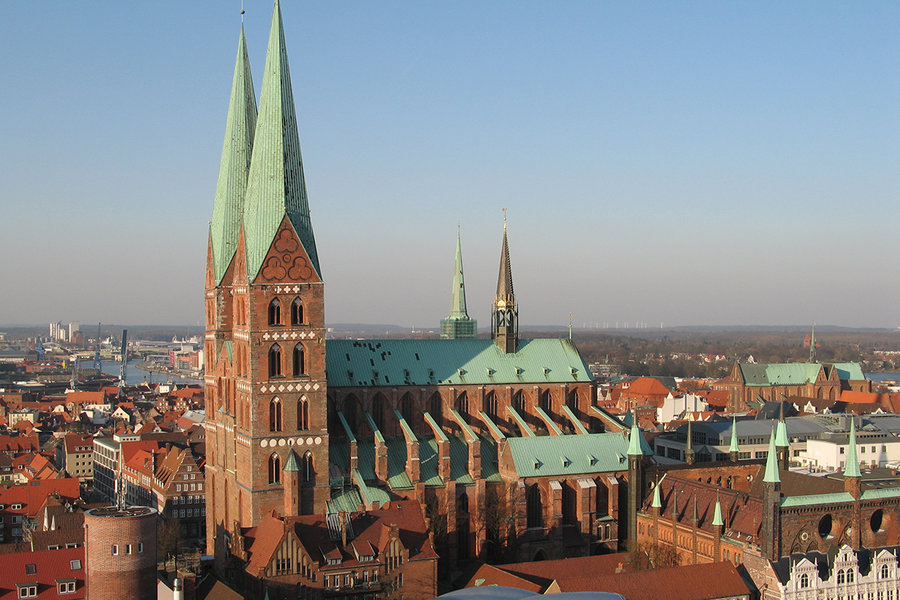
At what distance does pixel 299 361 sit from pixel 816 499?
38533mm

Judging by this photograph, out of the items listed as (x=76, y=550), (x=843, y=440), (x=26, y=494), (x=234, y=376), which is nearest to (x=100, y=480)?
(x=26, y=494)

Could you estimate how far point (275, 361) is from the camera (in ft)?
265

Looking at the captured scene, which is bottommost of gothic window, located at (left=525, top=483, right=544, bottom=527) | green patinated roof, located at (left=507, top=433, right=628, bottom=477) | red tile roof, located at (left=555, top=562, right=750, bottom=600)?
red tile roof, located at (left=555, top=562, right=750, bottom=600)

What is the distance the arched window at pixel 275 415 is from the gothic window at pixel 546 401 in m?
27.1

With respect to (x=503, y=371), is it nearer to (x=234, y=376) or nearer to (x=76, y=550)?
(x=234, y=376)

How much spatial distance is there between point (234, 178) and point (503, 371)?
28.8 meters

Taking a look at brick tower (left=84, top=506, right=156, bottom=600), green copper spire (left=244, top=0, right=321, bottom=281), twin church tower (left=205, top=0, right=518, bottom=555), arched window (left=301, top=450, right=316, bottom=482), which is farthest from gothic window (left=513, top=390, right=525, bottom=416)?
brick tower (left=84, top=506, right=156, bottom=600)

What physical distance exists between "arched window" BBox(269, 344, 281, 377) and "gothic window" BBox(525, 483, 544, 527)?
22.4m

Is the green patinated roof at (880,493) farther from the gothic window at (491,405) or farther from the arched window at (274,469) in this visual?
the arched window at (274,469)

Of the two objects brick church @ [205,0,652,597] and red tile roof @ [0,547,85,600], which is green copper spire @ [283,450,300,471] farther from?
red tile roof @ [0,547,85,600]

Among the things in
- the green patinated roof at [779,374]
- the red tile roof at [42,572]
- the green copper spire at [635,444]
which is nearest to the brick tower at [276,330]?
the red tile roof at [42,572]

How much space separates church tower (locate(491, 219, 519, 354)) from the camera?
321 feet

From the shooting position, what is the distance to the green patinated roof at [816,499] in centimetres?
7303

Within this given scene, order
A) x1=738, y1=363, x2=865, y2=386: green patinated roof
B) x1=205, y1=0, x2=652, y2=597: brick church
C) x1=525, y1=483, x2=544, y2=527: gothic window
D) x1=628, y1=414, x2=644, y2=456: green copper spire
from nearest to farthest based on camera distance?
x1=205, y1=0, x2=652, y2=597: brick church < x1=628, y1=414, x2=644, y2=456: green copper spire < x1=525, y1=483, x2=544, y2=527: gothic window < x1=738, y1=363, x2=865, y2=386: green patinated roof
